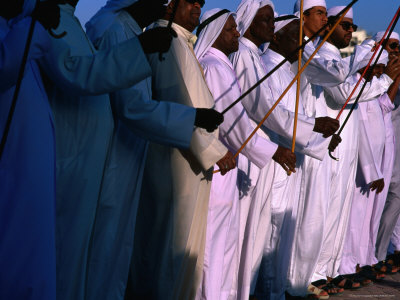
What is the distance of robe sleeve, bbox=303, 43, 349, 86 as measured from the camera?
21.5 ft

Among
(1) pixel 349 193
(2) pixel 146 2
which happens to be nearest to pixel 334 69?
(1) pixel 349 193

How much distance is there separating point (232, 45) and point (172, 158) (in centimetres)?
128

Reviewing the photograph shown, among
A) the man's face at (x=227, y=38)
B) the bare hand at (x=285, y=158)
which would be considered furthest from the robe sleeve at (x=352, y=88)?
the man's face at (x=227, y=38)

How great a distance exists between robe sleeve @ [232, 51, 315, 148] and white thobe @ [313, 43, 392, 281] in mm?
1296

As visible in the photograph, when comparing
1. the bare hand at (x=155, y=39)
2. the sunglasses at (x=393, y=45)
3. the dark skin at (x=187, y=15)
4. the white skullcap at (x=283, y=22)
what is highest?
the sunglasses at (x=393, y=45)

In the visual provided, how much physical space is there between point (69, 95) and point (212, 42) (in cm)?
173

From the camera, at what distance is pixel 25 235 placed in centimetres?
329

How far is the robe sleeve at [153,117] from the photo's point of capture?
13.0 ft

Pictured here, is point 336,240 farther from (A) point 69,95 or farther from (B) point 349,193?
(A) point 69,95

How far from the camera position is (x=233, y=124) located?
17.3 feet

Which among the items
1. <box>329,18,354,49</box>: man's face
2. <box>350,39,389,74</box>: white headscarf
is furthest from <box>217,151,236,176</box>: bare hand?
<box>329,18,354,49</box>: man's face

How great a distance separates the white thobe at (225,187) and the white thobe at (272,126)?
1.05 ft

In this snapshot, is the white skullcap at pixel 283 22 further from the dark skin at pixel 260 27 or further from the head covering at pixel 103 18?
the head covering at pixel 103 18

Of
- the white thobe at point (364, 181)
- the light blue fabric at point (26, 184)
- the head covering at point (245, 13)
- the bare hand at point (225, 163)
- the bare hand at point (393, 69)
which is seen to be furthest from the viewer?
the bare hand at point (393, 69)
